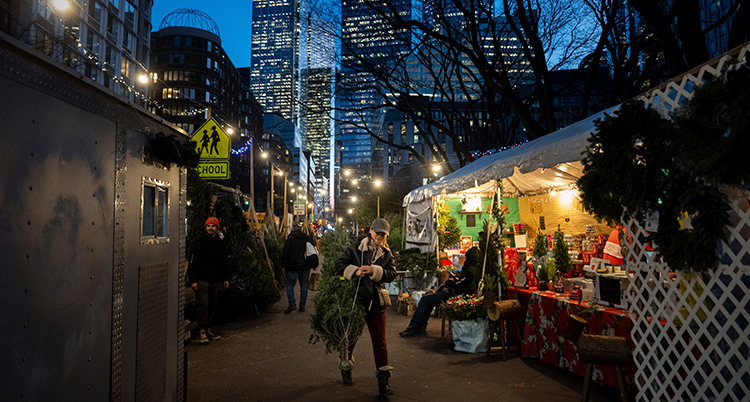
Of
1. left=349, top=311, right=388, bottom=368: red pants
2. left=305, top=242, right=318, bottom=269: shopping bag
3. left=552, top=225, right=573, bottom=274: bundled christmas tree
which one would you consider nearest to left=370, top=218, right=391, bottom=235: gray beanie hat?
left=349, top=311, right=388, bottom=368: red pants

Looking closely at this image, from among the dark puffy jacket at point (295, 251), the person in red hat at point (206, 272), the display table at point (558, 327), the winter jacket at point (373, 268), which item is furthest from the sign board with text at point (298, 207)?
the winter jacket at point (373, 268)

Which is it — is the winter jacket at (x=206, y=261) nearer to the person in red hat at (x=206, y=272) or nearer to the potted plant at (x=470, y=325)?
the person in red hat at (x=206, y=272)

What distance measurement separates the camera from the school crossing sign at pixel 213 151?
8586 millimetres

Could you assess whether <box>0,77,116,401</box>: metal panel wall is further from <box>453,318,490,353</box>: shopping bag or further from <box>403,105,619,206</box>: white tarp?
<box>453,318,490,353</box>: shopping bag

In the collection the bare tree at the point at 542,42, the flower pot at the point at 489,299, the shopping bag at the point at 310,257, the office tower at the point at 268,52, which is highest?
the office tower at the point at 268,52

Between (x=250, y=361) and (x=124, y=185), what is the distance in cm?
386

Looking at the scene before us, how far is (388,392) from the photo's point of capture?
4918mm

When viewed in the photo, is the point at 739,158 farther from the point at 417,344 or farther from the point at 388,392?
the point at 417,344

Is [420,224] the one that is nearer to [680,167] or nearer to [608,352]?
[608,352]

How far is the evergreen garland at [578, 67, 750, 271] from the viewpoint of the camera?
2633mm

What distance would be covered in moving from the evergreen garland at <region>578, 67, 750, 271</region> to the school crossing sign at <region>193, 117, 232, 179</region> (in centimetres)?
689

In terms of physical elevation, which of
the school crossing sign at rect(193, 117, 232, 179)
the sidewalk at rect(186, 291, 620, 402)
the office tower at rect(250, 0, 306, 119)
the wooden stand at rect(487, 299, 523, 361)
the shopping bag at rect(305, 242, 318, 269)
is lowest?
the sidewalk at rect(186, 291, 620, 402)

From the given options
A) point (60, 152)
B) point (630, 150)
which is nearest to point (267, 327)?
point (60, 152)

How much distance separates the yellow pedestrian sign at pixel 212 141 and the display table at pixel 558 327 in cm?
626
